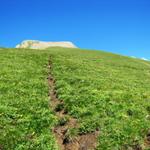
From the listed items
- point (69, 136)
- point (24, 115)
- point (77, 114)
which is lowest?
point (69, 136)

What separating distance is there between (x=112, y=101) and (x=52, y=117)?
507 centimetres

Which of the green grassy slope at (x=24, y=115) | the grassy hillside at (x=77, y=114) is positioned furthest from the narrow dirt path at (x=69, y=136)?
the green grassy slope at (x=24, y=115)

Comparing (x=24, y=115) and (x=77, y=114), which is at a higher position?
(x=77, y=114)

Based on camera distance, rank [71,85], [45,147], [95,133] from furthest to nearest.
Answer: [71,85] → [95,133] → [45,147]

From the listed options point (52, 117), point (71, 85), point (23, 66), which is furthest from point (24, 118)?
point (23, 66)

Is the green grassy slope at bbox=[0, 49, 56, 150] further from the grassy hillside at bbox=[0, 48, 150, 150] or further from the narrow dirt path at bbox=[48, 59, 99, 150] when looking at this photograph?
the narrow dirt path at bbox=[48, 59, 99, 150]

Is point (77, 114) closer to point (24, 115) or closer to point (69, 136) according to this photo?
point (69, 136)

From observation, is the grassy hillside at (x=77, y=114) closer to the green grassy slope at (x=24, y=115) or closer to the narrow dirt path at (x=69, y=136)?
the green grassy slope at (x=24, y=115)

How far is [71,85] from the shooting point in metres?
30.4

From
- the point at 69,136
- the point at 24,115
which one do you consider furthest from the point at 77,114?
the point at 24,115

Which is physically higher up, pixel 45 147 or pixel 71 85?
pixel 71 85

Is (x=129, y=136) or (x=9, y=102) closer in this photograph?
(x=129, y=136)

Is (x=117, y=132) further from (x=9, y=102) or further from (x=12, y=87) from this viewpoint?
(x=12, y=87)

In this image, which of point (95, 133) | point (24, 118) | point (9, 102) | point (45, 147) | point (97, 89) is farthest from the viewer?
point (97, 89)
